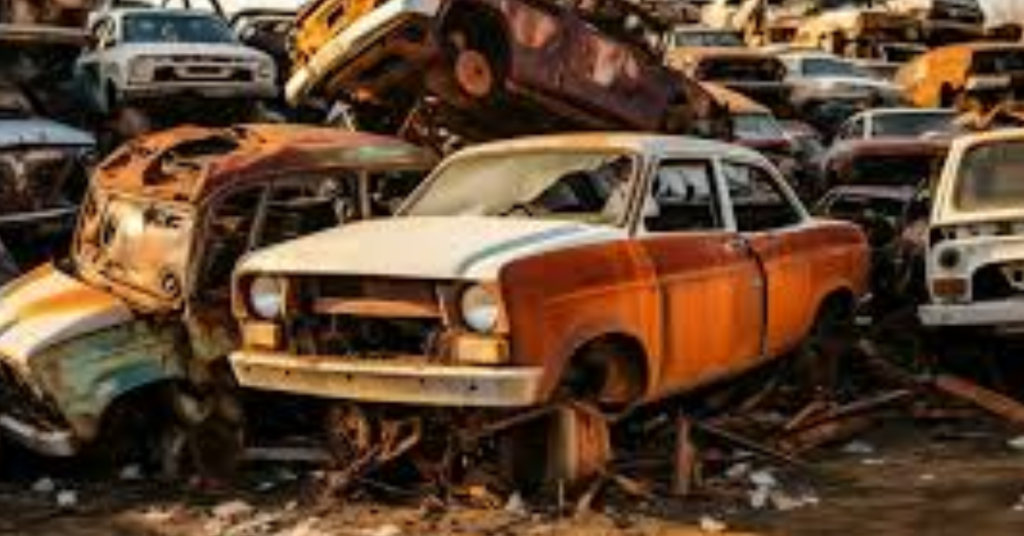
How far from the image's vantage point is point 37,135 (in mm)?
14422

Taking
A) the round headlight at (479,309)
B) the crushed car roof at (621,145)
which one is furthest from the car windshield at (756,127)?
the round headlight at (479,309)

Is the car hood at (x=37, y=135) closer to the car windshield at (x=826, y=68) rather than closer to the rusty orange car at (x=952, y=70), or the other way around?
the rusty orange car at (x=952, y=70)

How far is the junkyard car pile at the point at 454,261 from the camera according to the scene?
25.0ft

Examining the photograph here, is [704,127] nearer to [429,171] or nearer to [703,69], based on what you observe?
[429,171]

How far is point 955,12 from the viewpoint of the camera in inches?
1369

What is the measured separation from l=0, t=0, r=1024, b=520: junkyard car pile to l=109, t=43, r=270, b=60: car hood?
4.93 meters

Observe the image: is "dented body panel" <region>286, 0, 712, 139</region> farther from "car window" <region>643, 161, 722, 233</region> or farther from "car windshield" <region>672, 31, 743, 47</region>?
"car windshield" <region>672, 31, 743, 47</region>

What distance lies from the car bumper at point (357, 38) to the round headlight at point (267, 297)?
15.2ft

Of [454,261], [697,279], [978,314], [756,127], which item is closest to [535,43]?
[978,314]

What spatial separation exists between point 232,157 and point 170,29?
11.1 meters

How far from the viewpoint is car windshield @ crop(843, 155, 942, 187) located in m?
17.7

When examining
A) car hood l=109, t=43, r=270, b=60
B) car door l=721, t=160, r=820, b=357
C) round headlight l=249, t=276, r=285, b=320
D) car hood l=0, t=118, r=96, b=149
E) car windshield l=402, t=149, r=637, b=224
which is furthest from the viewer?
car hood l=109, t=43, r=270, b=60

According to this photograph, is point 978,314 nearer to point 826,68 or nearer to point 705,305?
point 705,305

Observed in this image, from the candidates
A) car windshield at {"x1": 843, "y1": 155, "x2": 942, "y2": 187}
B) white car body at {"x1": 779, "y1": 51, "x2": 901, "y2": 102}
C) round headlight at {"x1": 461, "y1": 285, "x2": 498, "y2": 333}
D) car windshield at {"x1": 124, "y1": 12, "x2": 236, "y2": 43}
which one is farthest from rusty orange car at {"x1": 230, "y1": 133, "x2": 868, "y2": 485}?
white car body at {"x1": 779, "y1": 51, "x2": 901, "y2": 102}
